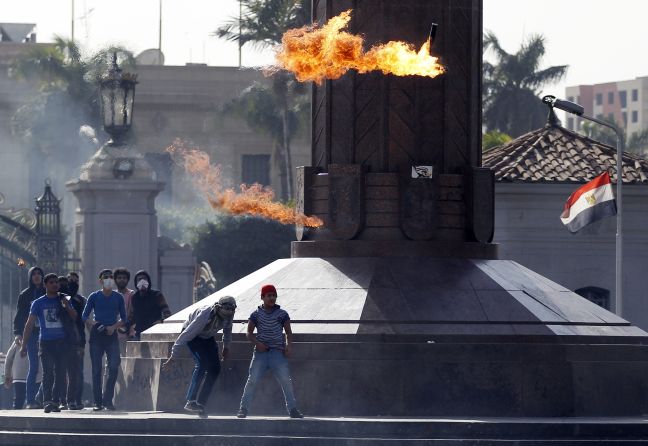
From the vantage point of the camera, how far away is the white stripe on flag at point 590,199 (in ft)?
108

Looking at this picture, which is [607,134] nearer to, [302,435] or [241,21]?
[241,21]

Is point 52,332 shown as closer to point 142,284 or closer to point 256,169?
point 142,284

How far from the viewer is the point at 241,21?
58.3m

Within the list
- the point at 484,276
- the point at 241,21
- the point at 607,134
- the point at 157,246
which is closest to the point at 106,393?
the point at 484,276

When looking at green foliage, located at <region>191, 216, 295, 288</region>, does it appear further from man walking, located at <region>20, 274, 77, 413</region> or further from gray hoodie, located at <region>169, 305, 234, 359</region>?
gray hoodie, located at <region>169, 305, 234, 359</region>

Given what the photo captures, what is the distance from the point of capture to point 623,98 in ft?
514

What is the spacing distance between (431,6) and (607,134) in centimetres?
7971

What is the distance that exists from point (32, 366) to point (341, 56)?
5.21 m

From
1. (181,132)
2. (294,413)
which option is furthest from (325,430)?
(181,132)

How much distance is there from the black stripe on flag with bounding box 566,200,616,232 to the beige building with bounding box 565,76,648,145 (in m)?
115

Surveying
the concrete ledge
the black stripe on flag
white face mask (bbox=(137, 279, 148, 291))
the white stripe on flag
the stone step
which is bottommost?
the stone step

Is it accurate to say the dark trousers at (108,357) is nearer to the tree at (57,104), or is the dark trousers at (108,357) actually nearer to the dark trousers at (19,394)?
the dark trousers at (19,394)

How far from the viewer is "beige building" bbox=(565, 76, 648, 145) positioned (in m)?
153

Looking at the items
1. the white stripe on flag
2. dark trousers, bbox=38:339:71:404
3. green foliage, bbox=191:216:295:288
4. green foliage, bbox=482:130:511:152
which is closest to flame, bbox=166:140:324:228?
dark trousers, bbox=38:339:71:404
